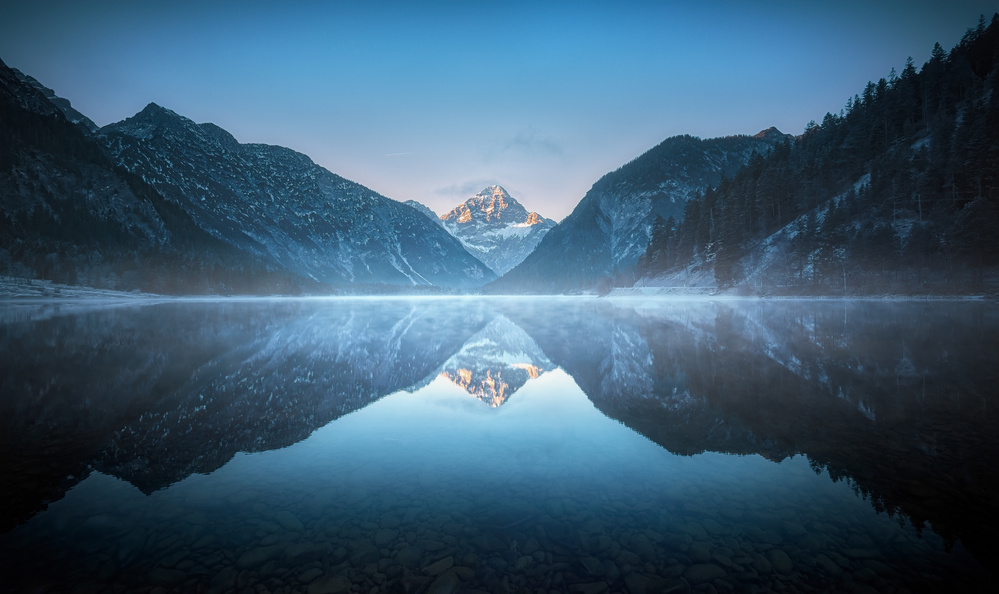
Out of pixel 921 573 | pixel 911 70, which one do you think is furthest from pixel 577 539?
pixel 911 70

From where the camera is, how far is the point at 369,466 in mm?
9938

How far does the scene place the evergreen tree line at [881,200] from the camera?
63844 mm

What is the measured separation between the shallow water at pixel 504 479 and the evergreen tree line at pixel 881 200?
64.4m

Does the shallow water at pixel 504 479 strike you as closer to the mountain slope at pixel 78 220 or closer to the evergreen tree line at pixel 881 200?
the evergreen tree line at pixel 881 200

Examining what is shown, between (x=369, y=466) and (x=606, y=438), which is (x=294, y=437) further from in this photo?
(x=606, y=438)

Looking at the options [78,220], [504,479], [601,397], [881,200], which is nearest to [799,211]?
[881,200]

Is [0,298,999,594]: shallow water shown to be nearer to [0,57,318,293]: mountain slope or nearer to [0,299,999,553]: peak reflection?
[0,299,999,553]: peak reflection

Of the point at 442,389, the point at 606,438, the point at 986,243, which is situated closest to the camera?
the point at 606,438

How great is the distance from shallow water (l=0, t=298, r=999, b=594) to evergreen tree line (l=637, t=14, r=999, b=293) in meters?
64.4

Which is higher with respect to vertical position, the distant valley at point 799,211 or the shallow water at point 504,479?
the distant valley at point 799,211

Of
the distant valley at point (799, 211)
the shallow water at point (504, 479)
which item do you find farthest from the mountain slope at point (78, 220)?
the shallow water at point (504, 479)

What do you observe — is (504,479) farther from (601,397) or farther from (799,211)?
(799,211)

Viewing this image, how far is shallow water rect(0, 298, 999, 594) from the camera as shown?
5.88m

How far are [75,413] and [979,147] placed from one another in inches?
→ 4301
